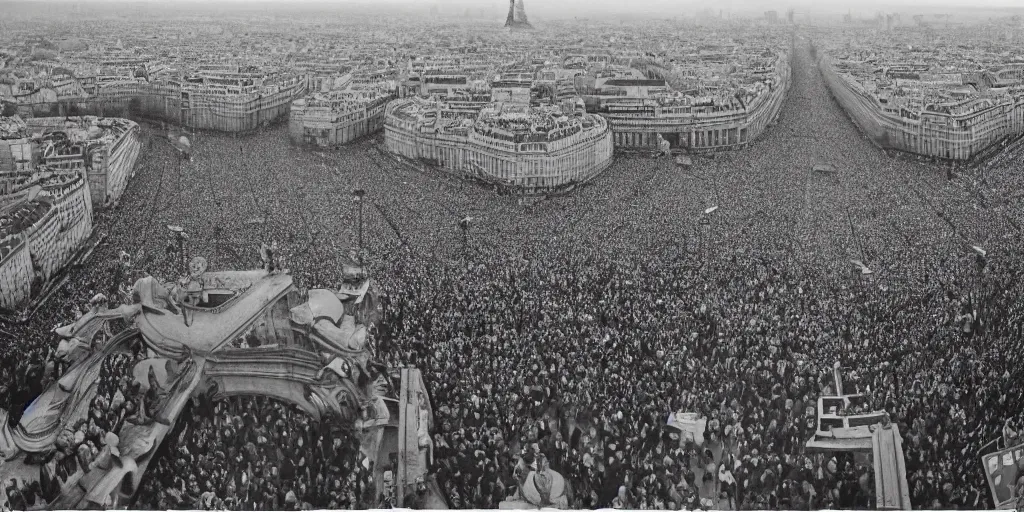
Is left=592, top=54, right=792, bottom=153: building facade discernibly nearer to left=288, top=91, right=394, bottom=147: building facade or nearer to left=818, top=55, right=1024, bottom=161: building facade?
left=818, top=55, right=1024, bottom=161: building facade

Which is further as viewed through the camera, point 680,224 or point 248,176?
point 680,224

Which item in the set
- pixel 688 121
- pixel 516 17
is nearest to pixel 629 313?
pixel 688 121

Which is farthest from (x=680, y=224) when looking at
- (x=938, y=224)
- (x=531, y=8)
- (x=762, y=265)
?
(x=531, y=8)

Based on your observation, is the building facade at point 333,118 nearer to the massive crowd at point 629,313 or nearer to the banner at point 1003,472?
the massive crowd at point 629,313

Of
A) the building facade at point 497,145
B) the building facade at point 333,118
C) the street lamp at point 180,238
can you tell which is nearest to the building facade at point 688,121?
the building facade at point 497,145

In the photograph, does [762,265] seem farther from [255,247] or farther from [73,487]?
[73,487]

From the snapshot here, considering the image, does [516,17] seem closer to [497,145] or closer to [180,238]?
[497,145]
